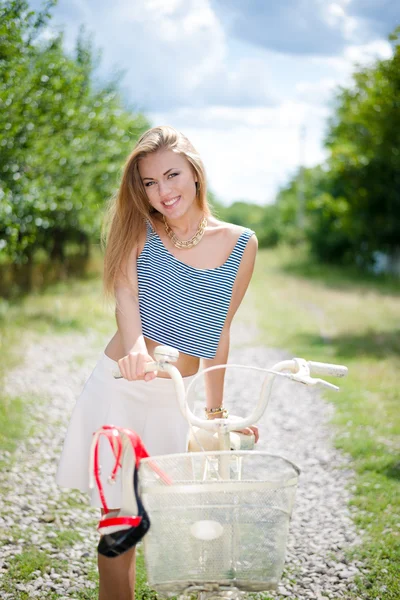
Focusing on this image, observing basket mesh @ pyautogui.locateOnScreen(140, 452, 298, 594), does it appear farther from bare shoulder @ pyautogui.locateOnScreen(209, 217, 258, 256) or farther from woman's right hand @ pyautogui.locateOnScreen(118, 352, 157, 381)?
bare shoulder @ pyautogui.locateOnScreen(209, 217, 258, 256)

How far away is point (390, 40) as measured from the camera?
36.3ft

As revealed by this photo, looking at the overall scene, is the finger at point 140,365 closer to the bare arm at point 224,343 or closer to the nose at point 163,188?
the bare arm at point 224,343

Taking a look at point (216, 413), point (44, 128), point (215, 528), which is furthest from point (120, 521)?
point (44, 128)

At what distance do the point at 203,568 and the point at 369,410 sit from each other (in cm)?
584

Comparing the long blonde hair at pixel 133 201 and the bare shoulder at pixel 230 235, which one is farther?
the bare shoulder at pixel 230 235

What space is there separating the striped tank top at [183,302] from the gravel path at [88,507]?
1.69 metres

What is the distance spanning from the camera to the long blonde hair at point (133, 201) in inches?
114

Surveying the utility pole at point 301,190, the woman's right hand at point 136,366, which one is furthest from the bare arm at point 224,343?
the utility pole at point 301,190

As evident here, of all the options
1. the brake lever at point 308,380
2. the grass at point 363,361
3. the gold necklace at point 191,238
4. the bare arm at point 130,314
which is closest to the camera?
the brake lever at point 308,380

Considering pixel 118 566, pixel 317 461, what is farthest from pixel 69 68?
pixel 118 566

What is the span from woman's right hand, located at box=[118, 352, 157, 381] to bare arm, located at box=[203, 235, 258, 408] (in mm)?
587

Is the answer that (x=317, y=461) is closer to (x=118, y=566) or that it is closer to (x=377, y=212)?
(x=118, y=566)

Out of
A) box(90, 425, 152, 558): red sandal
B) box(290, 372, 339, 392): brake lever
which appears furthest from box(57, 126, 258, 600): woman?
box(290, 372, 339, 392): brake lever

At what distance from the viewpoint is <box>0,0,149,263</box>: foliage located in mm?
9148
